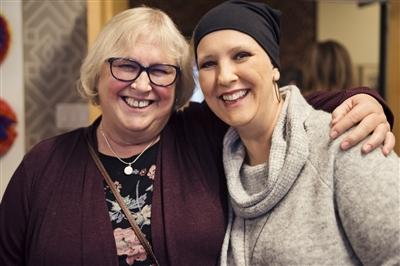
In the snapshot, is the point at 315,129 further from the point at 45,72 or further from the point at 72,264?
Answer: the point at 45,72

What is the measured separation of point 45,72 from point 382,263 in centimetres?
157

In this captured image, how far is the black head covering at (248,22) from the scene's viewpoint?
1167 mm

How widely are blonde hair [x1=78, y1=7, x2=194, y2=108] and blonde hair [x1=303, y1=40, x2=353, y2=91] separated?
161 centimetres

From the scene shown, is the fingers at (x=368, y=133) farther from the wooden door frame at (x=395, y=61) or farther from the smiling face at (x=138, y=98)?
the wooden door frame at (x=395, y=61)

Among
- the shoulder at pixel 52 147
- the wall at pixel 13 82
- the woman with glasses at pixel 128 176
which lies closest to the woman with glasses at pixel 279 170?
the woman with glasses at pixel 128 176

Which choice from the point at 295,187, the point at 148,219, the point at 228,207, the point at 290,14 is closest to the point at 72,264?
the point at 148,219

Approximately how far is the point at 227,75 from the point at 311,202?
367 mm

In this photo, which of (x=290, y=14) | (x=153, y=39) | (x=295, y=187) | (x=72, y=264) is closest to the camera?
(x=295, y=187)

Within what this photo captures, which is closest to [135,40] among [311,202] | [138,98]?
[138,98]

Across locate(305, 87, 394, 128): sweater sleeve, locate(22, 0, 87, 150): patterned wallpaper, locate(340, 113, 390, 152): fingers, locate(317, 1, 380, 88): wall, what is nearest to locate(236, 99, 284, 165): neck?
locate(305, 87, 394, 128): sweater sleeve

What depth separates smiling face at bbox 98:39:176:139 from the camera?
1.32m

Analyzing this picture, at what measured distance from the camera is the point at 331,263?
1.06m

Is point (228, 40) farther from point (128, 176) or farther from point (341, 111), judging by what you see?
point (128, 176)

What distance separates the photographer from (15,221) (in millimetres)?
1343
